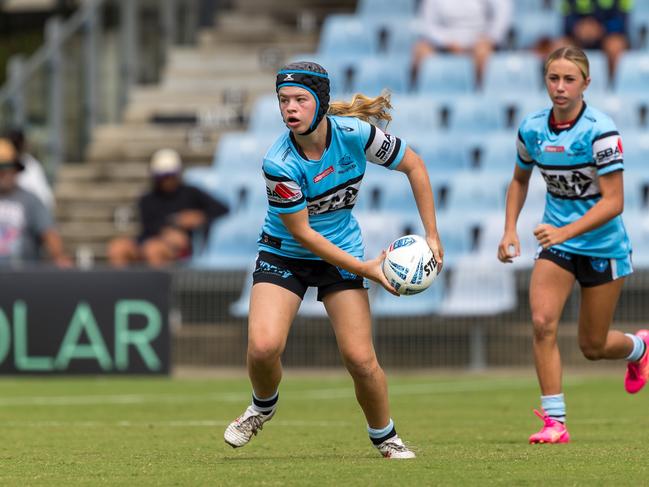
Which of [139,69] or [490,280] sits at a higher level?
[139,69]

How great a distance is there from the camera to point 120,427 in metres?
9.84

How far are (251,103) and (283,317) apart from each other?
1215 centimetres

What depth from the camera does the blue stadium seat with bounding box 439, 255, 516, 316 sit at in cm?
1492

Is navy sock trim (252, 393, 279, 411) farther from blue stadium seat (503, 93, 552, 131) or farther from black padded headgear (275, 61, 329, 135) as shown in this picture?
blue stadium seat (503, 93, 552, 131)

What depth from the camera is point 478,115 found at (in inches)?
675

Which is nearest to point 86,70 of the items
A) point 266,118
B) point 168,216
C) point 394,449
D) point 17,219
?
point 266,118

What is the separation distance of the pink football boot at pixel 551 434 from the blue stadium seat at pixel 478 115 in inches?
358

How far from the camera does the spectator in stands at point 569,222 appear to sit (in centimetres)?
823

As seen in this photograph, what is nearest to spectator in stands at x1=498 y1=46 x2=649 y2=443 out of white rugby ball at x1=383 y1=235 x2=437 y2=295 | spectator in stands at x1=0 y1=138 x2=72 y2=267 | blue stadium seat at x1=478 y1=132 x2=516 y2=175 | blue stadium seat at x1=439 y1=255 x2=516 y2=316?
white rugby ball at x1=383 y1=235 x2=437 y2=295

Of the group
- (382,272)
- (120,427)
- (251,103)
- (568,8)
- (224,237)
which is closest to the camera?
(382,272)

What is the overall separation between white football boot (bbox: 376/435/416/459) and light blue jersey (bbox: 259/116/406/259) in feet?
2.99

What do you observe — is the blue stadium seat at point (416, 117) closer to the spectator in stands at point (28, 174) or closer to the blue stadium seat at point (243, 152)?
the blue stadium seat at point (243, 152)

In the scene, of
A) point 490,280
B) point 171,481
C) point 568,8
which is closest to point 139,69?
point 568,8

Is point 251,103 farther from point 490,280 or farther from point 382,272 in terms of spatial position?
point 382,272
